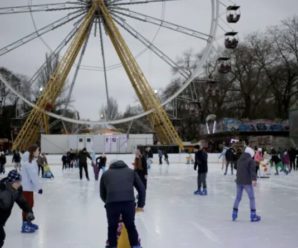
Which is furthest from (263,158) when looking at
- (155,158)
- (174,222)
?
(174,222)

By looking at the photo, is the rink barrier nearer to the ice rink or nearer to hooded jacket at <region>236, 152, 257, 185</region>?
the ice rink

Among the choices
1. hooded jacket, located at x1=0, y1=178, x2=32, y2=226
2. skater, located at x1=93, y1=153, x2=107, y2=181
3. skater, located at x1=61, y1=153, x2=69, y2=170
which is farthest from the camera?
skater, located at x1=61, y1=153, x2=69, y2=170

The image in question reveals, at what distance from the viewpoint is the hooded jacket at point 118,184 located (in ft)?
18.3

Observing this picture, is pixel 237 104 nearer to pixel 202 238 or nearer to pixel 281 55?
pixel 281 55

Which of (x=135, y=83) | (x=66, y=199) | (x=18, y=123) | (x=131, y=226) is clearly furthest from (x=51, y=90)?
(x=131, y=226)

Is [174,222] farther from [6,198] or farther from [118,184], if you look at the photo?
[6,198]

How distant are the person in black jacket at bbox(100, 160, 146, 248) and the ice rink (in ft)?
4.05

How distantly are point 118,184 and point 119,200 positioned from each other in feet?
0.56

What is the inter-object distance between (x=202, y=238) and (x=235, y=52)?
152 ft

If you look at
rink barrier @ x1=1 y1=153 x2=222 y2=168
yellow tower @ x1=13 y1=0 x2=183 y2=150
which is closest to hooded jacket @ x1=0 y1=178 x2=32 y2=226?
yellow tower @ x1=13 y1=0 x2=183 y2=150

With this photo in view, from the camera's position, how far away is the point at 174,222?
8773mm

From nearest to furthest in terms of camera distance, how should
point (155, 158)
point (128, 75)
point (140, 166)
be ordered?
1. point (140, 166)
2. point (128, 75)
3. point (155, 158)

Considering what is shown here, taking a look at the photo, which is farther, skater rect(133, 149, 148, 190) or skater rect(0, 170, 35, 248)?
skater rect(133, 149, 148, 190)

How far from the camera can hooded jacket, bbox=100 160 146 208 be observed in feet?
18.3
